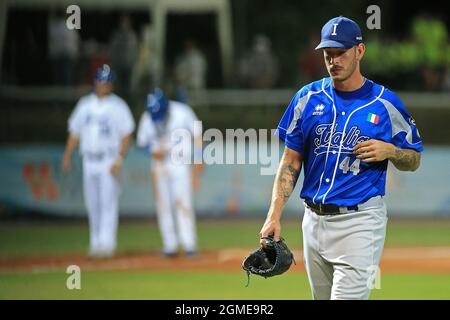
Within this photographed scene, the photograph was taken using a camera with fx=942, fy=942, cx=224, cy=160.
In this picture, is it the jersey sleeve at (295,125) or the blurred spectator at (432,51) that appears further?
the blurred spectator at (432,51)

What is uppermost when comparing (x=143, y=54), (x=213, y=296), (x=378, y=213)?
(x=143, y=54)

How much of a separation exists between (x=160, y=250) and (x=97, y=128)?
2436 mm

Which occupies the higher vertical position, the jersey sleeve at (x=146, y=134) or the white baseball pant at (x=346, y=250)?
the jersey sleeve at (x=146, y=134)

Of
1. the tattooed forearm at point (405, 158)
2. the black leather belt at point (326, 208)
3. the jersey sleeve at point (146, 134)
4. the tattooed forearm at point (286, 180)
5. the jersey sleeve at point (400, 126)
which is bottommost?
the black leather belt at point (326, 208)

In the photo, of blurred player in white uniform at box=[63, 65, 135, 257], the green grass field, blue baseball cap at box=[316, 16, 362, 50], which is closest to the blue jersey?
blue baseball cap at box=[316, 16, 362, 50]

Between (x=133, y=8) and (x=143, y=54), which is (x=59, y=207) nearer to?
(x=143, y=54)

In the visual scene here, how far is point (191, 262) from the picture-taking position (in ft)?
46.7

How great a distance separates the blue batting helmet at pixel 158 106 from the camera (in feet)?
47.2

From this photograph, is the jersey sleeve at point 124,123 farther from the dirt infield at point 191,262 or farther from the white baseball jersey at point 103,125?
the dirt infield at point 191,262

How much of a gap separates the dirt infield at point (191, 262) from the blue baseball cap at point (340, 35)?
7.45m

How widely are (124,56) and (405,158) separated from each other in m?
15.0

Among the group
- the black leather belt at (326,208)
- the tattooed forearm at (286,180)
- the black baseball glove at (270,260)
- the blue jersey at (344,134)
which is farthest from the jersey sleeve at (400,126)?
the black baseball glove at (270,260)
